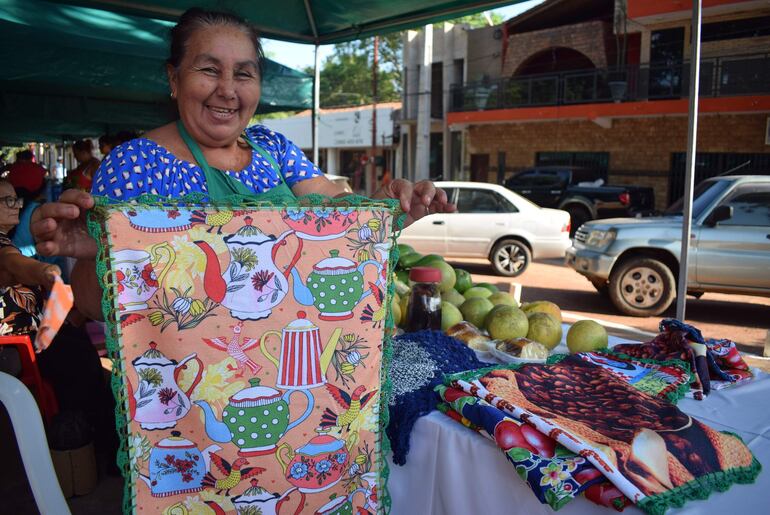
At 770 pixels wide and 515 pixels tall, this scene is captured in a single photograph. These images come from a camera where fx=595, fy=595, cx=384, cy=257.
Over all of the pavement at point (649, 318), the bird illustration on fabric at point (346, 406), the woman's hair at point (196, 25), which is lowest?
the pavement at point (649, 318)

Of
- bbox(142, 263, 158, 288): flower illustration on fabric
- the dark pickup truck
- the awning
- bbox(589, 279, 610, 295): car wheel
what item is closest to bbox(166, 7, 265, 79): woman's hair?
bbox(142, 263, 158, 288): flower illustration on fabric

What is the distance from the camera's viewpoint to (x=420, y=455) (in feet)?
5.82

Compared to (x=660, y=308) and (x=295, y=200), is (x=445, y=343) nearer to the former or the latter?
(x=295, y=200)

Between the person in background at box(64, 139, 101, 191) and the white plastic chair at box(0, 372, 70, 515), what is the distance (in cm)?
446

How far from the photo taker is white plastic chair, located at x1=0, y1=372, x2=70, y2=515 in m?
1.79

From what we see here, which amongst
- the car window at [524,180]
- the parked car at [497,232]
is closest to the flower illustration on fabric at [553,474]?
the parked car at [497,232]

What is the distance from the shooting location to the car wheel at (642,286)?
24.6ft

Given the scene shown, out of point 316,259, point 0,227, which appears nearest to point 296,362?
point 316,259

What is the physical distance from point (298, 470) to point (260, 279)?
465 millimetres

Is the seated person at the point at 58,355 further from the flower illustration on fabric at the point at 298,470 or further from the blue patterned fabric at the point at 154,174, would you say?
the flower illustration on fabric at the point at 298,470

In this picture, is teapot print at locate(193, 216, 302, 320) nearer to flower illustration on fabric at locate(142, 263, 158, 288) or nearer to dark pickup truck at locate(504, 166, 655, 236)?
flower illustration on fabric at locate(142, 263, 158, 288)

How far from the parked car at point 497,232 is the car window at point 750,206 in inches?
129

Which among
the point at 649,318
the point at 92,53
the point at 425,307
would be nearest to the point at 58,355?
the point at 425,307

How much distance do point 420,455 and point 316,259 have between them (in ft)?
2.44
